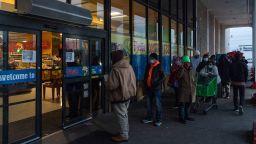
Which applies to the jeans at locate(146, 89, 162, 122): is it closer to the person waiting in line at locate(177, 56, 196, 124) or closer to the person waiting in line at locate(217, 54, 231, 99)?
the person waiting in line at locate(177, 56, 196, 124)

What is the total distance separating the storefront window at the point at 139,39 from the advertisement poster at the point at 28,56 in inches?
187

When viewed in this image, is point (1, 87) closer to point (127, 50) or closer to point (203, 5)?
point (127, 50)

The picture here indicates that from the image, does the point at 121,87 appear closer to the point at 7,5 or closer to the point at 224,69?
the point at 7,5

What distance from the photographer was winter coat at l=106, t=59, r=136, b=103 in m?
5.77

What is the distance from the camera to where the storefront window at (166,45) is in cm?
1284

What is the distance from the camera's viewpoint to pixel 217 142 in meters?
5.84

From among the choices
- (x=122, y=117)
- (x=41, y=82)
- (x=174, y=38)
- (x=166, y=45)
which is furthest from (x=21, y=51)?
(x=174, y=38)

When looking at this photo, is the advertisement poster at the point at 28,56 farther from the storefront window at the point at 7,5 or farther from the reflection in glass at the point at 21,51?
the storefront window at the point at 7,5

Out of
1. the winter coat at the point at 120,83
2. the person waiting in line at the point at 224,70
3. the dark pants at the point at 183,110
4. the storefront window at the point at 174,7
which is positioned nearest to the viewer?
the winter coat at the point at 120,83

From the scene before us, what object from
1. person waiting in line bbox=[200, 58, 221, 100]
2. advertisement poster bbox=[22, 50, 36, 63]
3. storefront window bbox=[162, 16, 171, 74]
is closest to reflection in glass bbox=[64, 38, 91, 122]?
advertisement poster bbox=[22, 50, 36, 63]

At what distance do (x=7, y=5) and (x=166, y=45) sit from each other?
28.3 ft

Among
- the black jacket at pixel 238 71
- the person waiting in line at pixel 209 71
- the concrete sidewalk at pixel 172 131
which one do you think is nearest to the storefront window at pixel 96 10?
the concrete sidewalk at pixel 172 131

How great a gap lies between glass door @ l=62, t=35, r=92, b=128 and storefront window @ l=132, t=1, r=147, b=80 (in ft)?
9.11

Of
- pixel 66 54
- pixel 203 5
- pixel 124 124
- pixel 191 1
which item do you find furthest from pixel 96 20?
pixel 203 5
